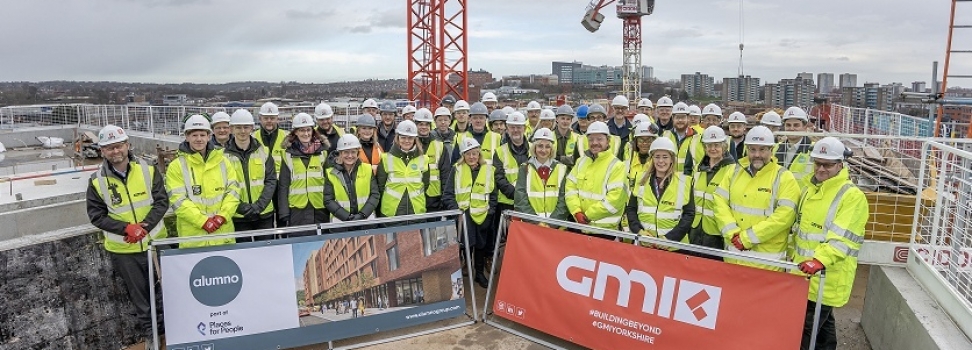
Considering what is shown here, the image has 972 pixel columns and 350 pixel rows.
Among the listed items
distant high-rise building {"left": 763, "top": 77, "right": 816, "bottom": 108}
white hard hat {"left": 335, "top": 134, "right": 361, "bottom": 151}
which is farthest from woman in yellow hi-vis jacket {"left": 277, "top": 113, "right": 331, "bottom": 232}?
distant high-rise building {"left": 763, "top": 77, "right": 816, "bottom": 108}

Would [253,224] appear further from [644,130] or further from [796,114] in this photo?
[796,114]

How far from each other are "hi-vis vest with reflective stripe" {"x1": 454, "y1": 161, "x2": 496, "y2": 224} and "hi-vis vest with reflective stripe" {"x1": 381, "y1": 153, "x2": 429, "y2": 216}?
52 centimetres

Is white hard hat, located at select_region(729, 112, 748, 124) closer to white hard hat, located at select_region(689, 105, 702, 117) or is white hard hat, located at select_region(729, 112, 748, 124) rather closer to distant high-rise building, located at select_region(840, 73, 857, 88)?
white hard hat, located at select_region(689, 105, 702, 117)

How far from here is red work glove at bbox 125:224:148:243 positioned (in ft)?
16.6

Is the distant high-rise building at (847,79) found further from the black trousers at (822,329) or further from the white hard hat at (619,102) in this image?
the black trousers at (822,329)

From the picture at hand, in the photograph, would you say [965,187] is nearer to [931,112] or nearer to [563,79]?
[931,112]

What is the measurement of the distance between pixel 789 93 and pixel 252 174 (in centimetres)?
4642

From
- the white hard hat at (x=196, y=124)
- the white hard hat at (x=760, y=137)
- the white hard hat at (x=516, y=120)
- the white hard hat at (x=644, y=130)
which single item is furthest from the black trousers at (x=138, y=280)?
the white hard hat at (x=760, y=137)

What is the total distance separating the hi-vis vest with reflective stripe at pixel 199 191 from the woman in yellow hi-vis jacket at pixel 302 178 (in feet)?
2.33

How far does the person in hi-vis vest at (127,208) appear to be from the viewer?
201 inches

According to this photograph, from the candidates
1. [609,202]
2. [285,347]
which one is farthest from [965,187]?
[285,347]

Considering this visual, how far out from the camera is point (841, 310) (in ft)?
22.0

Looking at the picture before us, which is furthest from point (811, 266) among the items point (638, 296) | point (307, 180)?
point (307, 180)

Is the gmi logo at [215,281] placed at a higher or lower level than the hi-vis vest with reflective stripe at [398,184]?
lower
